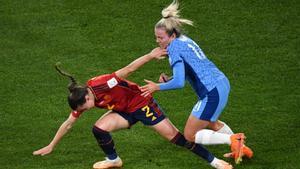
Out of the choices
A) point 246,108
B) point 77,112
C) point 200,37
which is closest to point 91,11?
point 200,37

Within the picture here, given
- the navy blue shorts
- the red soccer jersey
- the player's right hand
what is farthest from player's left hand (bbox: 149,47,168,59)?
the player's right hand

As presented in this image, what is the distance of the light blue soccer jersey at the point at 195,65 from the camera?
8.86 m

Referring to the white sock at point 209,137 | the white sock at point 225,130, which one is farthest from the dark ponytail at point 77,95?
the white sock at point 225,130

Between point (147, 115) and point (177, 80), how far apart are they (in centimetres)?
83

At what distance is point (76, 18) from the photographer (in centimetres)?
1375

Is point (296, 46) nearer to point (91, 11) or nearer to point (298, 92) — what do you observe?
point (298, 92)

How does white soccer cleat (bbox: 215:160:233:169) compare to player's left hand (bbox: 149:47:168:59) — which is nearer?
player's left hand (bbox: 149:47:168:59)

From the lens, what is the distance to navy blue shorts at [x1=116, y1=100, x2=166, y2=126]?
924 centimetres

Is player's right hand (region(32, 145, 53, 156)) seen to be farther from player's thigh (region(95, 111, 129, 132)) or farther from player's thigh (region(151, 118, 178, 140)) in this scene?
player's thigh (region(151, 118, 178, 140))

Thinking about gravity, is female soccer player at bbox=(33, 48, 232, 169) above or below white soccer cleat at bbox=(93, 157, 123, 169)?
above

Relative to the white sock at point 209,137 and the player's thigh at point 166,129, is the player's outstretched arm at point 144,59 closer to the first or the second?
the player's thigh at point 166,129

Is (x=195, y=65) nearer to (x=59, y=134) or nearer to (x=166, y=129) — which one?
(x=166, y=129)

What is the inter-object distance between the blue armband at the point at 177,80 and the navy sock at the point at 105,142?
98cm

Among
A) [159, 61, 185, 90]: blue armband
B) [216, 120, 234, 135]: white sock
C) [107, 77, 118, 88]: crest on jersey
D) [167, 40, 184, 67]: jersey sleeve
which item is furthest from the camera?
[216, 120, 234, 135]: white sock
